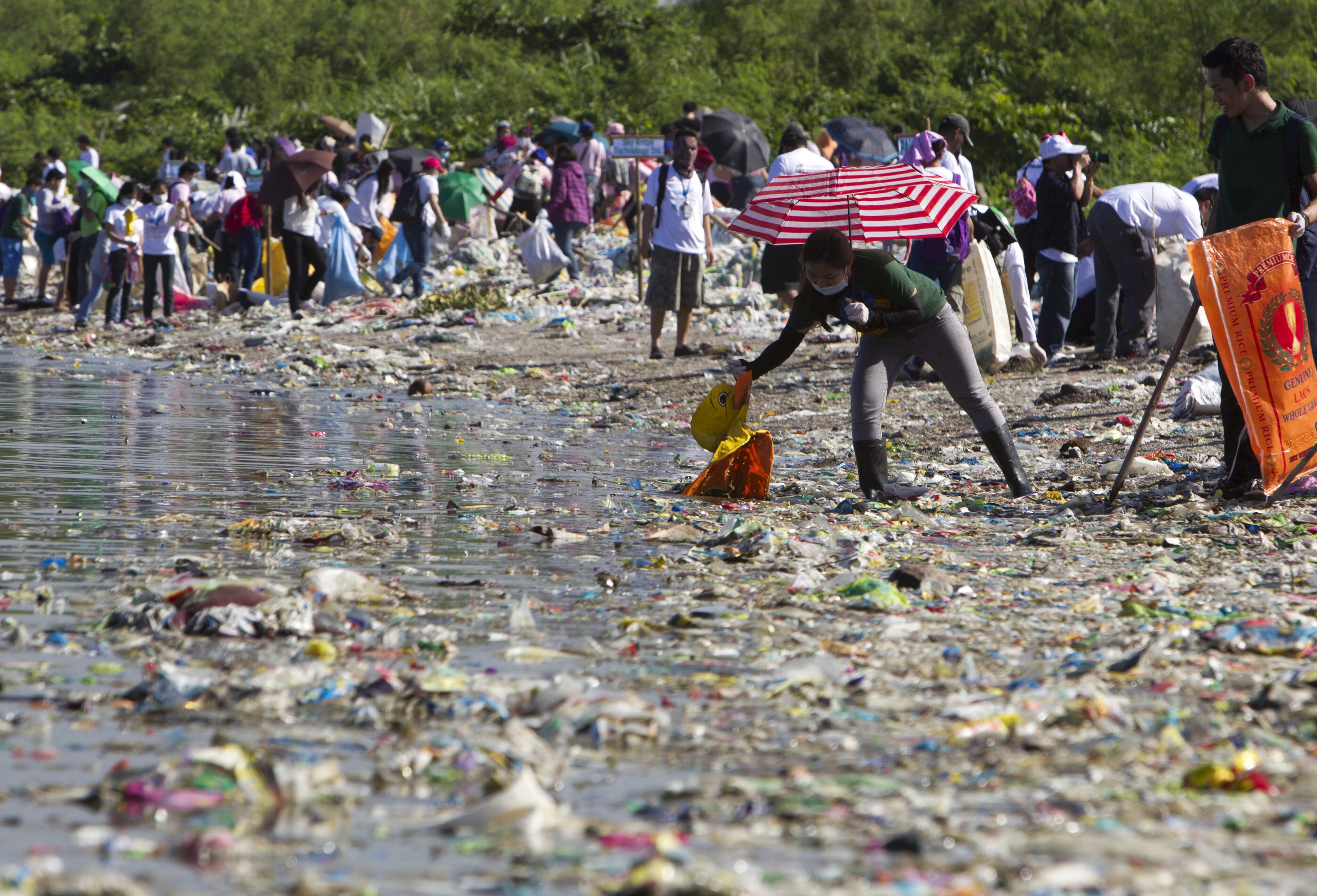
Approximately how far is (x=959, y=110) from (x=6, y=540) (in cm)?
2259

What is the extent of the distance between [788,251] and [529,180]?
9.89 m

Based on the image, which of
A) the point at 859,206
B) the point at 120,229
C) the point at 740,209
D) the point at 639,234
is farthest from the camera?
the point at 740,209

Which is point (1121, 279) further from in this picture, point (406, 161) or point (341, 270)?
point (406, 161)

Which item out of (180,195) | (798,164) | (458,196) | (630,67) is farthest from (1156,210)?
(630,67)

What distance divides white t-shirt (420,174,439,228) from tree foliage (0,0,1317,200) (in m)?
9.84

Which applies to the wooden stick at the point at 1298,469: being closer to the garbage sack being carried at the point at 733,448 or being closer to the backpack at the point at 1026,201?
the garbage sack being carried at the point at 733,448

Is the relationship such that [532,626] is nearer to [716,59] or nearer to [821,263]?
[821,263]

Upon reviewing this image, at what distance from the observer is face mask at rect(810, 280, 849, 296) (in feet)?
20.0

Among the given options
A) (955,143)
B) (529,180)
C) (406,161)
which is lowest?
(955,143)

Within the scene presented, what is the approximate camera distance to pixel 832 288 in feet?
20.1

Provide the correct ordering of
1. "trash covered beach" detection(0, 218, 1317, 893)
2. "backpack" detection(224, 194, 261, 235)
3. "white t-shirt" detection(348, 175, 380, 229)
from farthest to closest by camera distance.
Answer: "white t-shirt" detection(348, 175, 380, 229)
"backpack" detection(224, 194, 261, 235)
"trash covered beach" detection(0, 218, 1317, 893)

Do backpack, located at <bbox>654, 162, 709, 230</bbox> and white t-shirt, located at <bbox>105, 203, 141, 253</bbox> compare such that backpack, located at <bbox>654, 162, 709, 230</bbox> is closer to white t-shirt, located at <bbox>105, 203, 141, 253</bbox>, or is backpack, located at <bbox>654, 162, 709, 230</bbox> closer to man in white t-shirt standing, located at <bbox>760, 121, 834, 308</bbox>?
man in white t-shirt standing, located at <bbox>760, 121, 834, 308</bbox>

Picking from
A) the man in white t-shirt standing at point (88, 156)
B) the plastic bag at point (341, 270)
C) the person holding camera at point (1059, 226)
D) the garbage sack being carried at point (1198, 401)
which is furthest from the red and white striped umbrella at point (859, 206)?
the man in white t-shirt standing at point (88, 156)

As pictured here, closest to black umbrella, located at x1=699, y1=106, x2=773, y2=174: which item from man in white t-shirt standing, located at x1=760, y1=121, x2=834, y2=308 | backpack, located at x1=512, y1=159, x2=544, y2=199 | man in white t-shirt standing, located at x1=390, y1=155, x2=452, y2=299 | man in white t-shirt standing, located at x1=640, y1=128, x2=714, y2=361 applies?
backpack, located at x1=512, y1=159, x2=544, y2=199
